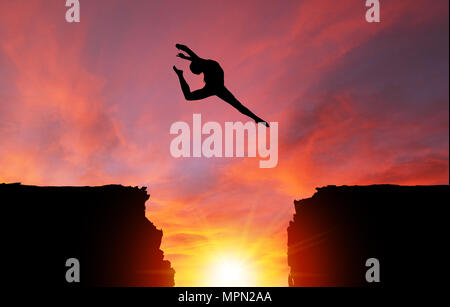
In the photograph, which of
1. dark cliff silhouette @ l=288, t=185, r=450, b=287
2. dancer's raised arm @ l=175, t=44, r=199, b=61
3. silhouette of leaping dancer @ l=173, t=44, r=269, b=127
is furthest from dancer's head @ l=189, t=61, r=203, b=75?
dark cliff silhouette @ l=288, t=185, r=450, b=287

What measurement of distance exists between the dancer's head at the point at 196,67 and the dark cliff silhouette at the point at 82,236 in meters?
18.5

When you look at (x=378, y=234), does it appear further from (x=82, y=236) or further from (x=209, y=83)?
(x=82, y=236)

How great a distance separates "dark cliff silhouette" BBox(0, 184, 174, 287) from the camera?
21.7 m

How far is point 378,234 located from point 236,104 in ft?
60.4

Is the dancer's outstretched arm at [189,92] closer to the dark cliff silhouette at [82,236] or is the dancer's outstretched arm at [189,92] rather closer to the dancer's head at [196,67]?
the dancer's head at [196,67]

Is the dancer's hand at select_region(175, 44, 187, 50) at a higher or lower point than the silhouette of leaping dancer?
higher

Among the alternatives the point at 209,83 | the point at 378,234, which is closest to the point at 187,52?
the point at 209,83

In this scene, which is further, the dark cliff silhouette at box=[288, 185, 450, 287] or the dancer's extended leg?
the dark cliff silhouette at box=[288, 185, 450, 287]

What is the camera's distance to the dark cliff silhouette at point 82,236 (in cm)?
2169

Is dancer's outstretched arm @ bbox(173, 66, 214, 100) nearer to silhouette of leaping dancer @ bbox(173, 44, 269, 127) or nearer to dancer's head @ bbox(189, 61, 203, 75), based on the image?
silhouette of leaping dancer @ bbox(173, 44, 269, 127)

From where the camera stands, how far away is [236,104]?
26.9 ft

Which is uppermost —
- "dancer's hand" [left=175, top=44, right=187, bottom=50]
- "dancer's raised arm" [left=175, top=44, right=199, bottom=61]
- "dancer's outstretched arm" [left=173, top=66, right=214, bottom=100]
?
"dancer's hand" [left=175, top=44, right=187, bottom=50]
